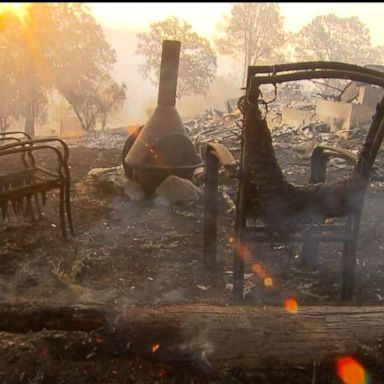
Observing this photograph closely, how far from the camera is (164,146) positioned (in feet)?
23.7

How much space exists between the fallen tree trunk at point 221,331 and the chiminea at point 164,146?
4.73 meters

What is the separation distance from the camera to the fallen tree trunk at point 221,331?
232 centimetres

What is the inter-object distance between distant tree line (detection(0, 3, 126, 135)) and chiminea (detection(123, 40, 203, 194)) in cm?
1937

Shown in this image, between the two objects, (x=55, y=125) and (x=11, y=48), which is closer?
(x=11, y=48)

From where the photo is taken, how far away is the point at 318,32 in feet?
158

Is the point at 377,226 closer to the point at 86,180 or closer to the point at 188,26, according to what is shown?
the point at 86,180

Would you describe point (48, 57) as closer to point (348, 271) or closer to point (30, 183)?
point (30, 183)

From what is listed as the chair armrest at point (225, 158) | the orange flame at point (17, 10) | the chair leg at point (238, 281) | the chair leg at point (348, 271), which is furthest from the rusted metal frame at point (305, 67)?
the orange flame at point (17, 10)

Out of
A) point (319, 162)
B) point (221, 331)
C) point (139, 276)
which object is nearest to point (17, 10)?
point (139, 276)

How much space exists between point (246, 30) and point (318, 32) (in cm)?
767

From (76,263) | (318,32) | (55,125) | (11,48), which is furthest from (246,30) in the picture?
(76,263)

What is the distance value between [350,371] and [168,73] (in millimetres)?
6081

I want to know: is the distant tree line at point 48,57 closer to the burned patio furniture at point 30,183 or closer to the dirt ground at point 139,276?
the dirt ground at point 139,276

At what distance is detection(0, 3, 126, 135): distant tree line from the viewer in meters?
24.4
